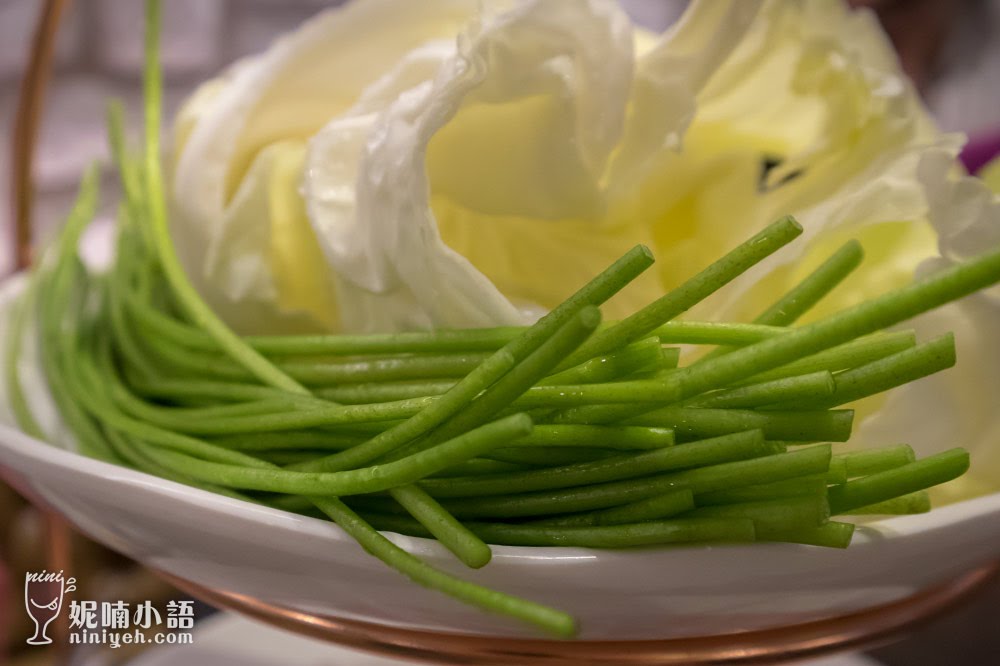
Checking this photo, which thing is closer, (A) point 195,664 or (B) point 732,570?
(B) point 732,570

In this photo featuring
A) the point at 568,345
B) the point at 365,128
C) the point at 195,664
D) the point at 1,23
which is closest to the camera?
the point at 568,345

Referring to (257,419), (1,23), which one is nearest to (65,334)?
(257,419)

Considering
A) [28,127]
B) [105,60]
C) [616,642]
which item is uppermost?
[105,60]

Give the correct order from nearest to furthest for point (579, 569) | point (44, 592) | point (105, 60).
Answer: point (579, 569) → point (44, 592) → point (105, 60)

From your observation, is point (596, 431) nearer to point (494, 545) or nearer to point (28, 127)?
point (494, 545)

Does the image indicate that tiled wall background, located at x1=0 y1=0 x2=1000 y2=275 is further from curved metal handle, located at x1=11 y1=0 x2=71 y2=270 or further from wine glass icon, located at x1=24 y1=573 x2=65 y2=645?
wine glass icon, located at x1=24 y1=573 x2=65 y2=645

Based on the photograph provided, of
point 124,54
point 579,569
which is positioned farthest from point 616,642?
point 124,54

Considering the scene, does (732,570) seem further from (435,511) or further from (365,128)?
(365,128)
